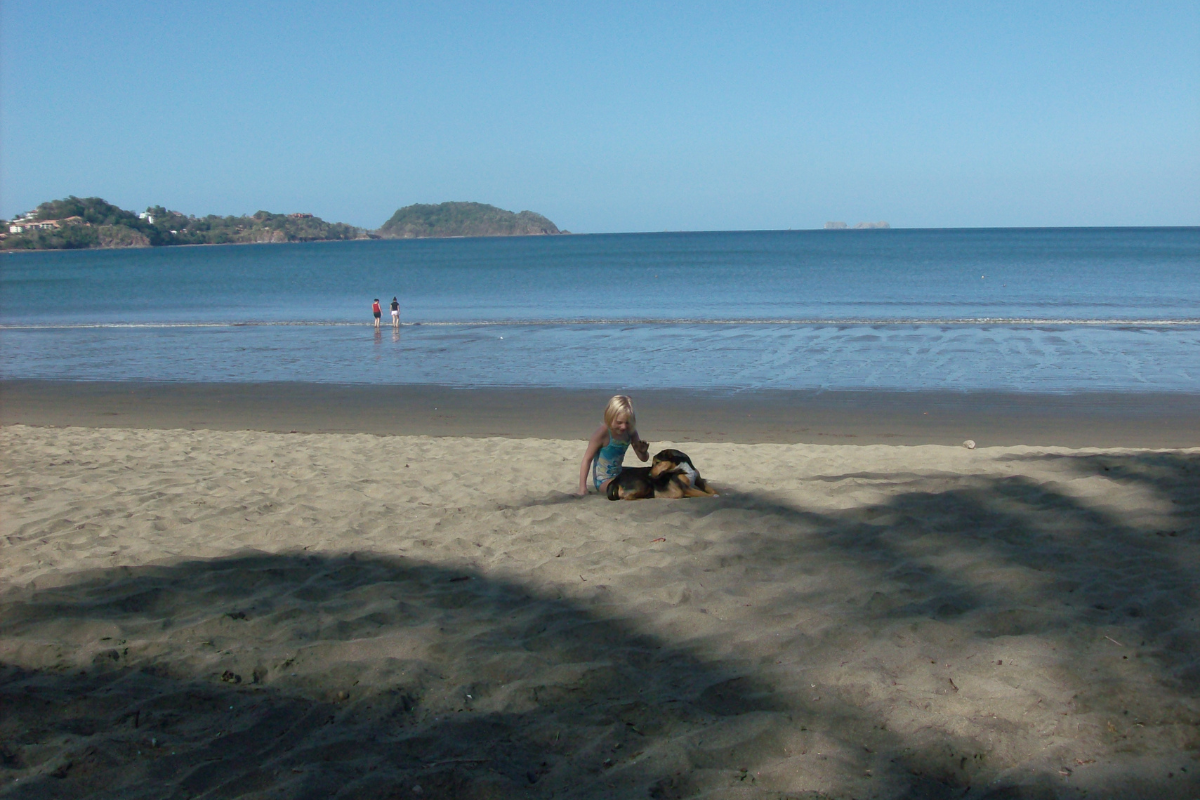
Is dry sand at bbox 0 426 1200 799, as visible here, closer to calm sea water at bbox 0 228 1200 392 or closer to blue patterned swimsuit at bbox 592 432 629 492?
blue patterned swimsuit at bbox 592 432 629 492

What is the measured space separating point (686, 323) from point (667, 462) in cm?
2118

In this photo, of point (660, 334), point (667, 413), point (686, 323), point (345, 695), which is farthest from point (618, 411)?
point (686, 323)

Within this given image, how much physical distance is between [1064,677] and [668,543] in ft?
8.00

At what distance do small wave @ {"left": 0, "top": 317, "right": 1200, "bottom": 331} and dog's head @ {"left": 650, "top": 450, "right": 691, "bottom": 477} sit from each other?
20.0 metres

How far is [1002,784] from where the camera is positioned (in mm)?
2746

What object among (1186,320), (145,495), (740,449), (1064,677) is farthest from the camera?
(1186,320)

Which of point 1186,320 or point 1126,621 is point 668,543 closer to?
point 1126,621

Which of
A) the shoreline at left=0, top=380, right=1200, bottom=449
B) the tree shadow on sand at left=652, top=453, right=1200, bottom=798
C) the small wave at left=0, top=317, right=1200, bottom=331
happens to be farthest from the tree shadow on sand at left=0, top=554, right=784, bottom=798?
the small wave at left=0, top=317, right=1200, bottom=331

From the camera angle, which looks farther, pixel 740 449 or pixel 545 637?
pixel 740 449

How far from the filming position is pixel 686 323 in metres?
27.6

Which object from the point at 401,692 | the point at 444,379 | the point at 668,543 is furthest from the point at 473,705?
the point at 444,379

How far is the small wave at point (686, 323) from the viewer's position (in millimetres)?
25578

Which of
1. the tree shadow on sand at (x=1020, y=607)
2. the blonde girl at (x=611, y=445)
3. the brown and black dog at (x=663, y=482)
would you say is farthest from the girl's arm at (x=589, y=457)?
the tree shadow on sand at (x=1020, y=607)

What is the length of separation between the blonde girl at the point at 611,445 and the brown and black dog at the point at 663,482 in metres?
0.15
